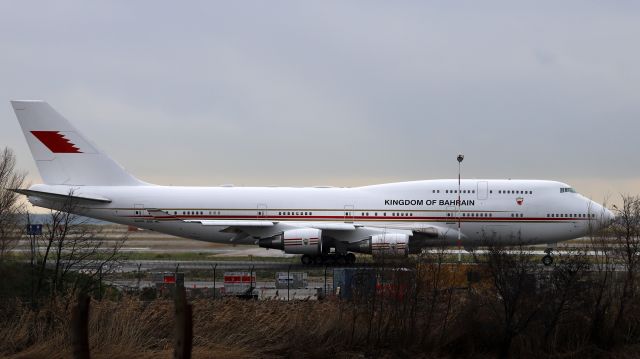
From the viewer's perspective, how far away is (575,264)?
54.2 ft

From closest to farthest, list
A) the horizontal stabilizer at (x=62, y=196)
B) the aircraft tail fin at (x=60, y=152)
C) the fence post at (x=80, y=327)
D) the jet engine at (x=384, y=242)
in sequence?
1. the fence post at (x=80, y=327)
2. the jet engine at (x=384, y=242)
3. the horizontal stabilizer at (x=62, y=196)
4. the aircraft tail fin at (x=60, y=152)

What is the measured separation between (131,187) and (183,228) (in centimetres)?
377

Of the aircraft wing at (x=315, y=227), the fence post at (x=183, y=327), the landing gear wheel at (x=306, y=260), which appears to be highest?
the aircraft wing at (x=315, y=227)

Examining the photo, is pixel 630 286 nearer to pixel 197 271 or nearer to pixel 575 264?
pixel 575 264

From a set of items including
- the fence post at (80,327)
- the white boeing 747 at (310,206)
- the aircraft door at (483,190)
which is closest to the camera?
the fence post at (80,327)

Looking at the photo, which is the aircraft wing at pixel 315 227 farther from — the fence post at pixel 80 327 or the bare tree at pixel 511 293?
the fence post at pixel 80 327

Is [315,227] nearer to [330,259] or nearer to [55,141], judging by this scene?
[330,259]

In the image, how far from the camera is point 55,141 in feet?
130

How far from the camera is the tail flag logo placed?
3956 centimetres

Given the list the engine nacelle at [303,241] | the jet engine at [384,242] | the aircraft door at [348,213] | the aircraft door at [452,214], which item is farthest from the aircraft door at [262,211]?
the aircraft door at [452,214]

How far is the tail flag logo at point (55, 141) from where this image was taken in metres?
39.6

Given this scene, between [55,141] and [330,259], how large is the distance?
16534mm

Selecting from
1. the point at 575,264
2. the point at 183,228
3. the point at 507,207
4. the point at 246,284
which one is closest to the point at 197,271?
the point at 183,228

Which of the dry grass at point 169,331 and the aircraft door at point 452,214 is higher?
the aircraft door at point 452,214
